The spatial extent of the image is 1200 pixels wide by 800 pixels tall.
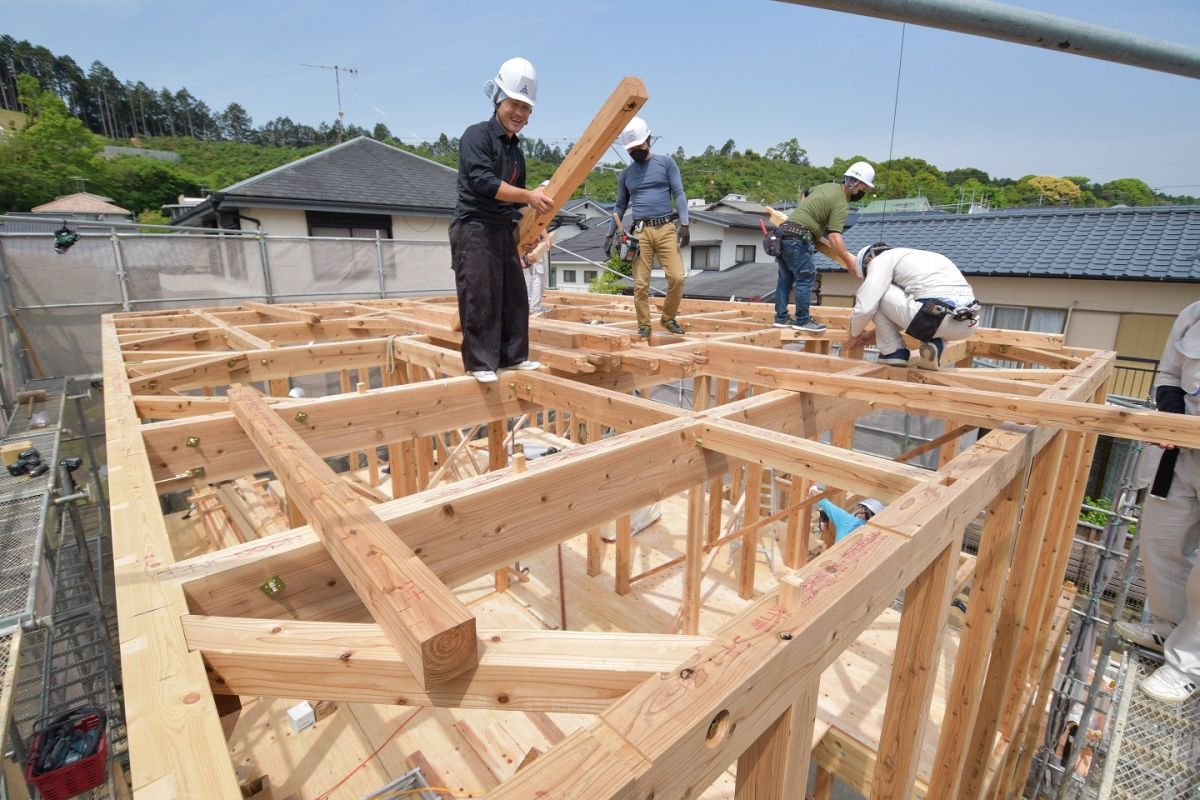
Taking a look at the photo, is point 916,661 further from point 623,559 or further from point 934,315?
point 623,559

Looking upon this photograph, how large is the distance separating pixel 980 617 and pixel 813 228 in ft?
12.6

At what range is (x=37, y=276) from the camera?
8.47m

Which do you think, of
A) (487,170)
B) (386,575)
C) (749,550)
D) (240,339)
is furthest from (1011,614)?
(240,339)

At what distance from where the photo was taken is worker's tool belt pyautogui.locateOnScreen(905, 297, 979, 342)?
3.58 metres

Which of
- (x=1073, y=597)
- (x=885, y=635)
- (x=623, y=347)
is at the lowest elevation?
(x=1073, y=597)

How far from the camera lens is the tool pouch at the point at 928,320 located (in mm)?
3584

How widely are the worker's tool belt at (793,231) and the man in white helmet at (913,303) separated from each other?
1.32m

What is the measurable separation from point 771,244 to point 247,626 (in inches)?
209

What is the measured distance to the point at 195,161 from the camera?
50031 mm

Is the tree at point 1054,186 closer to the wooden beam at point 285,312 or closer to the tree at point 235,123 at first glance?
the wooden beam at point 285,312

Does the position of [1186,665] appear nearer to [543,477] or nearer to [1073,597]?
[1073,597]

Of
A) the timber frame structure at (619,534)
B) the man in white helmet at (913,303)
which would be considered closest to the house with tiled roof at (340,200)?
the timber frame structure at (619,534)

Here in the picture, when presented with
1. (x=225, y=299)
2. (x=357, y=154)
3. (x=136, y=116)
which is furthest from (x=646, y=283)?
(x=136, y=116)

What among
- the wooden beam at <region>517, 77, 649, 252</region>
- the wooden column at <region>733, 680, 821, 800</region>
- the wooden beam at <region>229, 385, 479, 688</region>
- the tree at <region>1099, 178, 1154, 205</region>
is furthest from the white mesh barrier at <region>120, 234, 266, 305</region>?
the tree at <region>1099, 178, 1154, 205</region>
